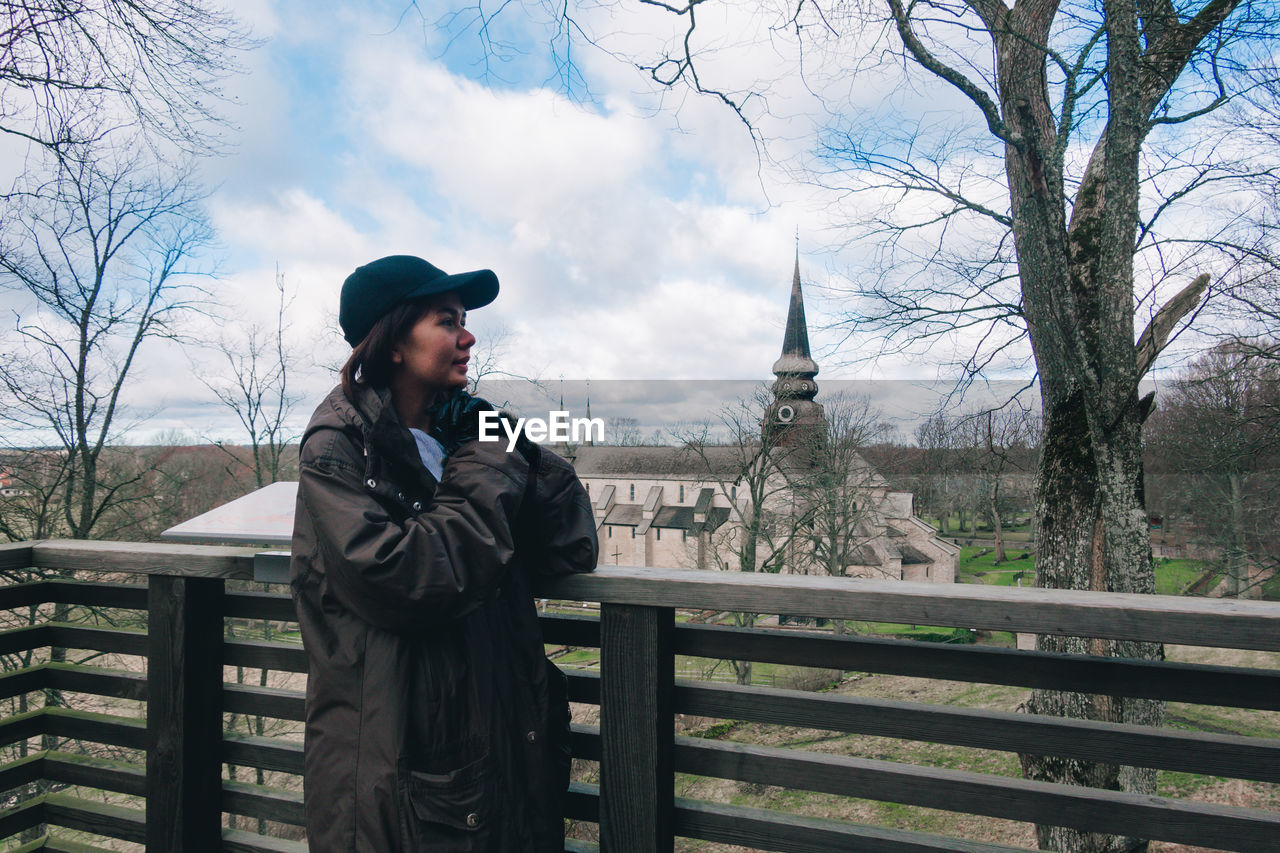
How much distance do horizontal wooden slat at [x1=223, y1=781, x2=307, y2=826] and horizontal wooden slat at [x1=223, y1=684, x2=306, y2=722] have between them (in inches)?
8.5

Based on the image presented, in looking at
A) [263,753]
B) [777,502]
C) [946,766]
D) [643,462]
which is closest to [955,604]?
[263,753]

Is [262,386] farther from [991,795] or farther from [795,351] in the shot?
[795,351]

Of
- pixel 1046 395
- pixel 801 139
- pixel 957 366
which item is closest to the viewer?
pixel 1046 395

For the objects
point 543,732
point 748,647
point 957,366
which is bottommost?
point 543,732

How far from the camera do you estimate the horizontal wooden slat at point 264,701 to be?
6.34 feet

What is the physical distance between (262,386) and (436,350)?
1837 centimetres

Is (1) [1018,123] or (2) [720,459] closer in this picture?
(1) [1018,123]

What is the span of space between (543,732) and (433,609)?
1.34ft

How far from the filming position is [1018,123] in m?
5.69

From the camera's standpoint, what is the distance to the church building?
2619 centimetres

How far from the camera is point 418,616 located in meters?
1.31

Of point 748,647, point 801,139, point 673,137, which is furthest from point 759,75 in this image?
point 748,647

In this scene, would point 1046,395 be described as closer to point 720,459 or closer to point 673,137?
point 673,137

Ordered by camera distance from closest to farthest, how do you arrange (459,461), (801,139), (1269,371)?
(459,461), (801,139), (1269,371)
